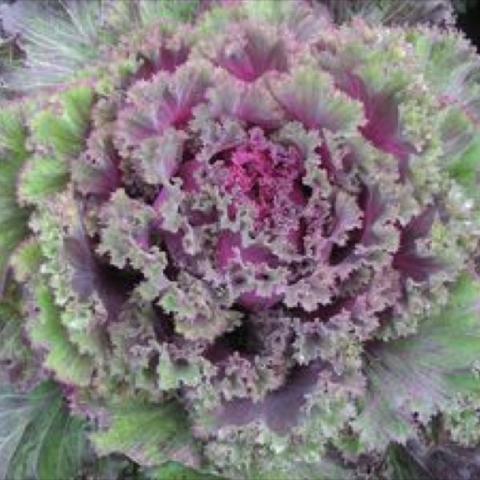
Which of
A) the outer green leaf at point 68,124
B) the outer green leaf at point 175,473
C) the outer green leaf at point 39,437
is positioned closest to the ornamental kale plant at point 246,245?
the outer green leaf at point 68,124

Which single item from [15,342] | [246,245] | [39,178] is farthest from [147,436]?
[39,178]

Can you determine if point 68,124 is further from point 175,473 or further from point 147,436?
point 175,473

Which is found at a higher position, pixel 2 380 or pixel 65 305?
pixel 65 305

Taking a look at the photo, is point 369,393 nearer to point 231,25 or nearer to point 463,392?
point 463,392

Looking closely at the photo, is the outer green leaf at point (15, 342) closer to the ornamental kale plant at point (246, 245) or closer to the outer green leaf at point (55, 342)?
the ornamental kale plant at point (246, 245)

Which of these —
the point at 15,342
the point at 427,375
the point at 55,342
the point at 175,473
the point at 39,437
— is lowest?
the point at 39,437

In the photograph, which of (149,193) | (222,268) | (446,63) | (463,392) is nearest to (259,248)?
(222,268)

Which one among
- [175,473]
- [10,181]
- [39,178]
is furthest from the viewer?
[175,473]
